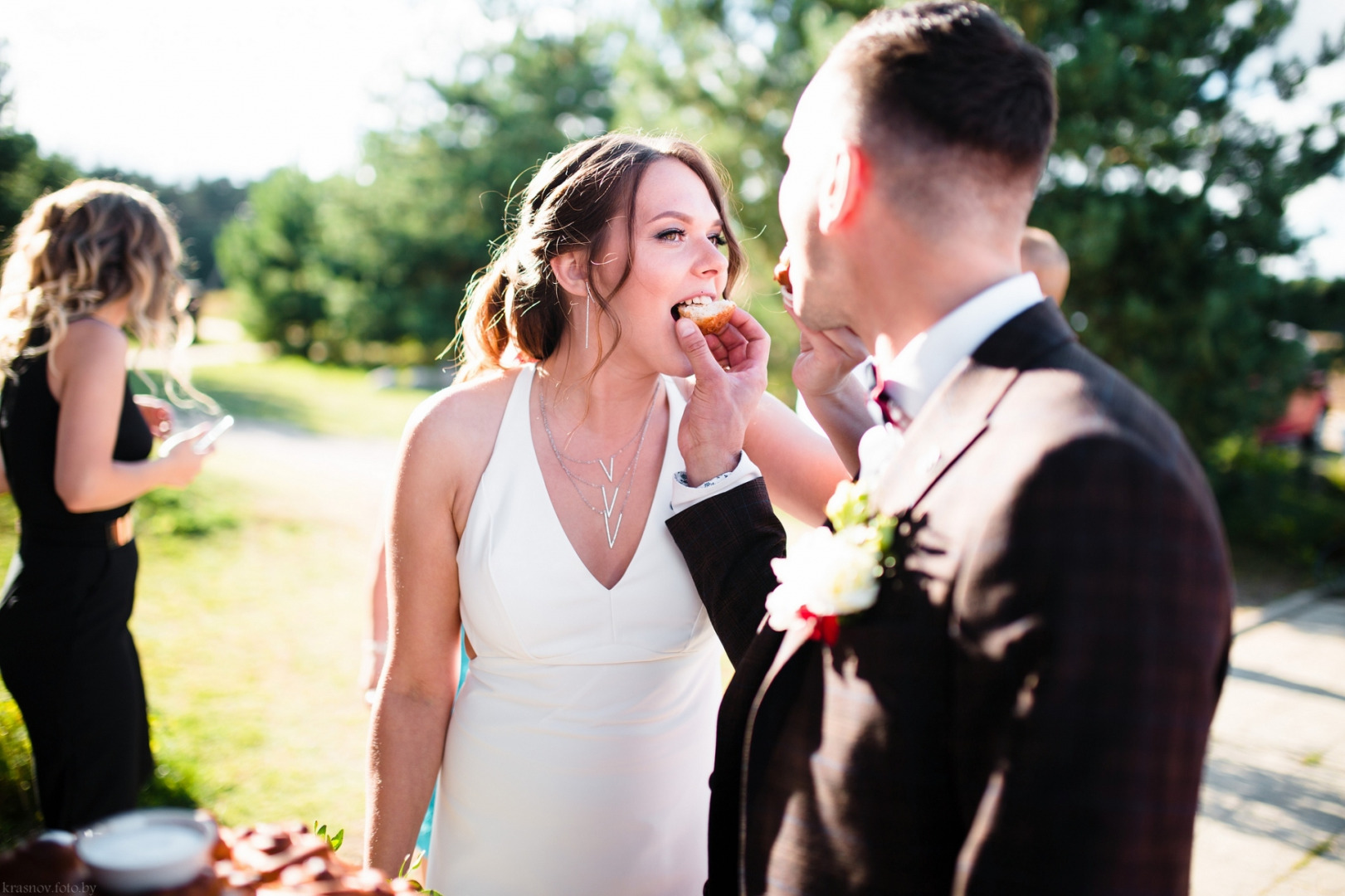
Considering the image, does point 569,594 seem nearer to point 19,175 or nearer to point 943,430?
point 943,430

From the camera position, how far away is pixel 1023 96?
140cm

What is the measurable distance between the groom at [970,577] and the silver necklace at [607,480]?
0.95m

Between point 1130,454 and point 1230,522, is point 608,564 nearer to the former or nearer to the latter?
point 1130,454

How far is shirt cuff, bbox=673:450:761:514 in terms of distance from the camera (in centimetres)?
214

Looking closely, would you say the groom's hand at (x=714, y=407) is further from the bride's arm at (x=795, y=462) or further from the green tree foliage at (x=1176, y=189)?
the green tree foliage at (x=1176, y=189)

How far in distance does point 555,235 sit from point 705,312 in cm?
50

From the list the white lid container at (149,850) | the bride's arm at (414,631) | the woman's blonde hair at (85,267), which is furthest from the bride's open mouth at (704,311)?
the woman's blonde hair at (85,267)

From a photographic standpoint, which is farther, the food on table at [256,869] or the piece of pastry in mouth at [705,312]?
the piece of pastry in mouth at [705,312]

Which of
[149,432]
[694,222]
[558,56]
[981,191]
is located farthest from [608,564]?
[558,56]

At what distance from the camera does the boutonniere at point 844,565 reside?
1.33 m

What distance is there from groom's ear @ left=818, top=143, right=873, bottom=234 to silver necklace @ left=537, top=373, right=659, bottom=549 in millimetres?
1188

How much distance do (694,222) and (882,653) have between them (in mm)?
1544

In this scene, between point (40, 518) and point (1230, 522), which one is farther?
point (1230, 522)

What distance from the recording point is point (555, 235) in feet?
8.39
